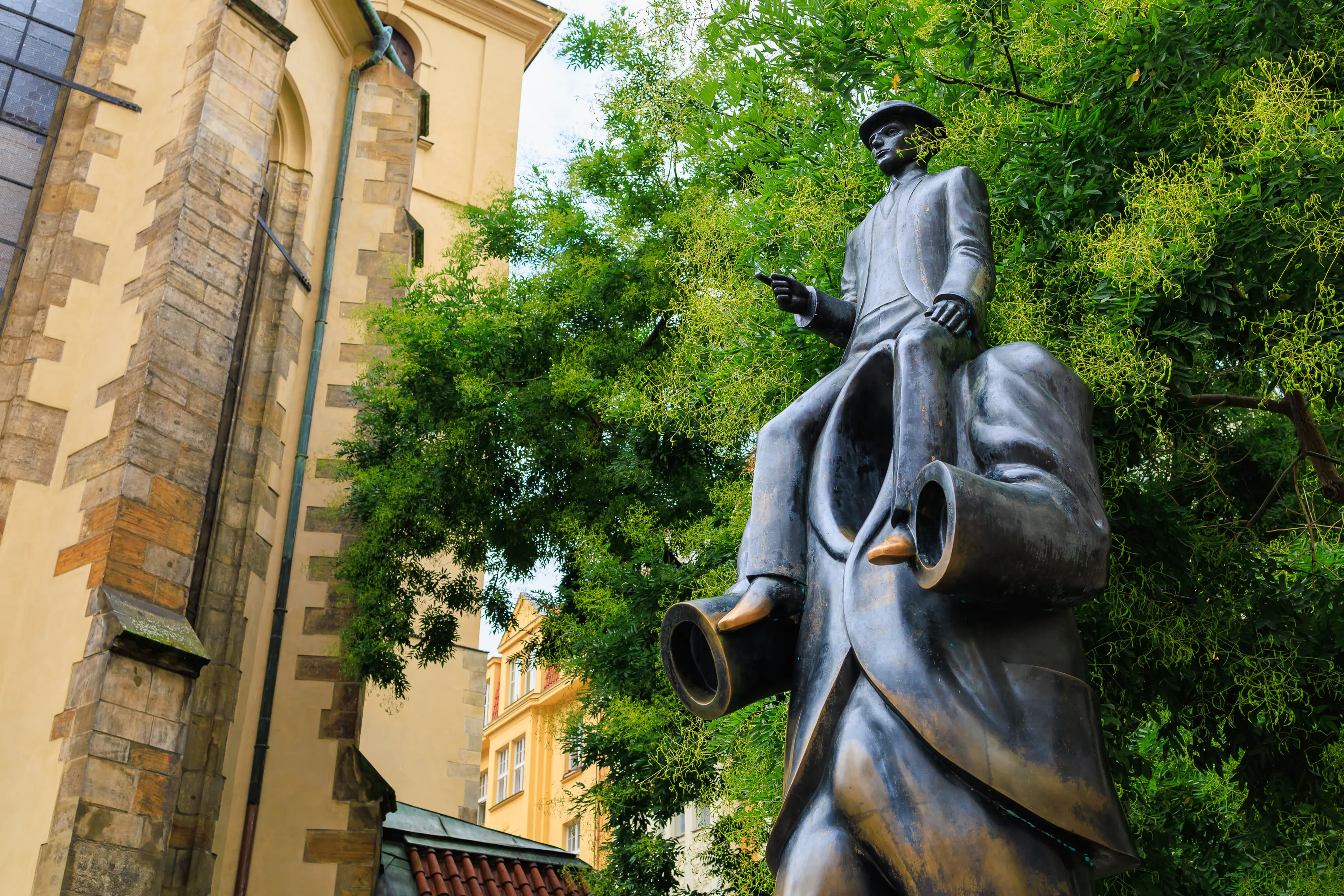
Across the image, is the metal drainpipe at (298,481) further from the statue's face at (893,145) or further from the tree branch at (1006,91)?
the statue's face at (893,145)

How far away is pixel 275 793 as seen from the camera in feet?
38.5

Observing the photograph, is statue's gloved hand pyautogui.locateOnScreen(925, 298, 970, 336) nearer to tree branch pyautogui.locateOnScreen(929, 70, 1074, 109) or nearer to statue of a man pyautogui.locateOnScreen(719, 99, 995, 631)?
statue of a man pyautogui.locateOnScreen(719, 99, 995, 631)

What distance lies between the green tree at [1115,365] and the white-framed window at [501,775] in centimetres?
2284

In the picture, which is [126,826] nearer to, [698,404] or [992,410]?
[698,404]

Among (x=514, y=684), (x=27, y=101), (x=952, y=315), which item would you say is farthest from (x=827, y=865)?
(x=514, y=684)

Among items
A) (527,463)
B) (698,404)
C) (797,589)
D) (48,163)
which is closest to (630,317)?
(527,463)

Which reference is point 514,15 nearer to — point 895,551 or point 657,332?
point 657,332

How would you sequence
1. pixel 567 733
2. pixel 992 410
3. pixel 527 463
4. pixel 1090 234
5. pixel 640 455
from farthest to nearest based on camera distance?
pixel 527 463
pixel 640 455
pixel 567 733
pixel 1090 234
pixel 992 410

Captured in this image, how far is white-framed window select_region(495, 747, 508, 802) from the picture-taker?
32344 mm

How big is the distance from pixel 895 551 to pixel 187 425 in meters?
8.60

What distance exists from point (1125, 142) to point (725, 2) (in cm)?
365

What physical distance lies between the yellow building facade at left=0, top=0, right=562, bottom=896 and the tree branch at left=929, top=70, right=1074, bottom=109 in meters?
6.38

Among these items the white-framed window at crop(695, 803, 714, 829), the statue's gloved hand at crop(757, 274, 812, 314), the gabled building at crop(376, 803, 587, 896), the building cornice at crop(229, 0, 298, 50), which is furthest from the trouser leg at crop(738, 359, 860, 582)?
the gabled building at crop(376, 803, 587, 896)

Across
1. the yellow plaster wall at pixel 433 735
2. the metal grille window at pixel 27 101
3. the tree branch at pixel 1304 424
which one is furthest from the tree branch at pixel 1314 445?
the yellow plaster wall at pixel 433 735
